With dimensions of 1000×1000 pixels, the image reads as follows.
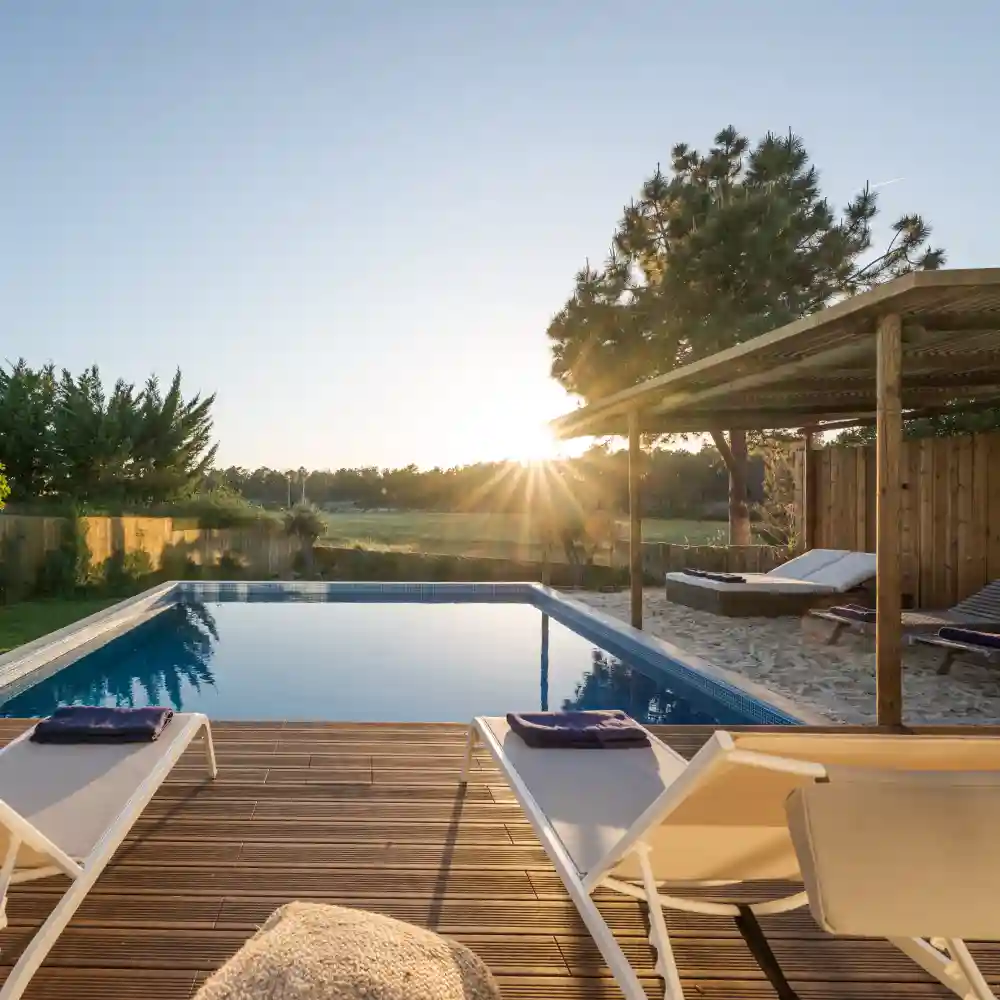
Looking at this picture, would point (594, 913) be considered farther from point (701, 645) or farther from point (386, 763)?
point (701, 645)

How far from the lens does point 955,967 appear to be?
1.99 m

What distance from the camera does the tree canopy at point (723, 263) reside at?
14.8 meters

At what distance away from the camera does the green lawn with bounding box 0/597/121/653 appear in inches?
418

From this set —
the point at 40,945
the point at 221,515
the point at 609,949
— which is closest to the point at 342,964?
the point at 609,949

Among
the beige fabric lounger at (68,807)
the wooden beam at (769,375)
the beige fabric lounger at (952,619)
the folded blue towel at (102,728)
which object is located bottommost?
the beige fabric lounger at (952,619)

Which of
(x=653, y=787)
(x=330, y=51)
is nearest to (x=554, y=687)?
(x=653, y=787)

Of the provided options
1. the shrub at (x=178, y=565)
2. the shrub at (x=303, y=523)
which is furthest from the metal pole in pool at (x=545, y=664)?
Result: the shrub at (x=178, y=565)

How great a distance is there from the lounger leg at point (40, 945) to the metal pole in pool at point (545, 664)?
4794mm

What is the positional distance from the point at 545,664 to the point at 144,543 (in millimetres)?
9513

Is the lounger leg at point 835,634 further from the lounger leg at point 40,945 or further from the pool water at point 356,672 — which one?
the lounger leg at point 40,945

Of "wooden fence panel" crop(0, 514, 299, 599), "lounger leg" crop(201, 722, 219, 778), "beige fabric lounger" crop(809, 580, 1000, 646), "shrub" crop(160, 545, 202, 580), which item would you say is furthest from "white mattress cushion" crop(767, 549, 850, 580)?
"shrub" crop(160, 545, 202, 580)

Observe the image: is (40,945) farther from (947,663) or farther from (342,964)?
(947,663)

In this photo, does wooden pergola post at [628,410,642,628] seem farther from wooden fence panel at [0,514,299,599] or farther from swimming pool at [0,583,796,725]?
wooden fence panel at [0,514,299,599]

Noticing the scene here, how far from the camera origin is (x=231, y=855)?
3.01 meters
